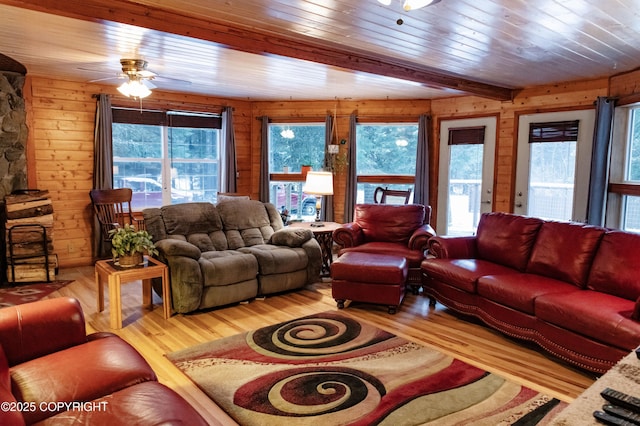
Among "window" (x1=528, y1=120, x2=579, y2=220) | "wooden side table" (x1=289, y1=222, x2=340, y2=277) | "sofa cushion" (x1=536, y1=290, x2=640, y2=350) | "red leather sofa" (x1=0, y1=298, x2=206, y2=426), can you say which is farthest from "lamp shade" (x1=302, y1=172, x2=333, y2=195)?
"red leather sofa" (x1=0, y1=298, x2=206, y2=426)

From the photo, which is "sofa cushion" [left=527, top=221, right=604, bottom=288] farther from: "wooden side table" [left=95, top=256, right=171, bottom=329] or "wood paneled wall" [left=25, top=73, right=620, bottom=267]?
"wooden side table" [left=95, top=256, right=171, bottom=329]

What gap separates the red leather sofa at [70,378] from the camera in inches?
64.1

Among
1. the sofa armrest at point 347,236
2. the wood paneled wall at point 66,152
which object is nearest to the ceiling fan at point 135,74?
the wood paneled wall at point 66,152

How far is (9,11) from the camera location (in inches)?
119

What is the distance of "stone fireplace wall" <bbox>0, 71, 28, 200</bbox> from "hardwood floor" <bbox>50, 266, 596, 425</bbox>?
144 centimetres

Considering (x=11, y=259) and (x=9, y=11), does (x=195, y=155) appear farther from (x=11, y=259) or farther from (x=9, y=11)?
(x=9, y=11)

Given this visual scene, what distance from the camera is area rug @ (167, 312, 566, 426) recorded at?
8.15 feet

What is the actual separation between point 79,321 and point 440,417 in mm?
1975

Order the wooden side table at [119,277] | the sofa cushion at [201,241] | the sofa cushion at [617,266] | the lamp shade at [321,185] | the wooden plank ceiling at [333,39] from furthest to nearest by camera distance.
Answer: the lamp shade at [321,185]
the sofa cushion at [201,241]
the wooden side table at [119,277]
the sofa cushion at [617,266]
the wooden plank ceiling at [333,39]

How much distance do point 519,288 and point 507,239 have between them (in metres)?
0.84

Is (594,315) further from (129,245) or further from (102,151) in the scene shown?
(102,151)

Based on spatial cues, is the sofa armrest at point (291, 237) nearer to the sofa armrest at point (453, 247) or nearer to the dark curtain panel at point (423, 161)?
the sofa armrest at point (453, 247)

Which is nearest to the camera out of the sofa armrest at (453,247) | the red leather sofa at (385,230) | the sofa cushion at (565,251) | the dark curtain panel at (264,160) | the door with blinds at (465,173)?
the sofa cushion at (565,251)

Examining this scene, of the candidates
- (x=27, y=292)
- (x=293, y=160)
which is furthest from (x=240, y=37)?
(x=293, y=160)
